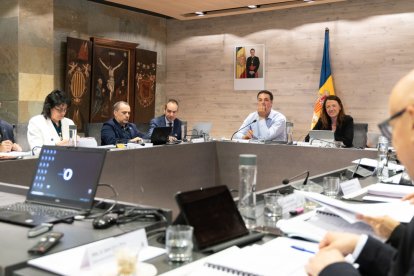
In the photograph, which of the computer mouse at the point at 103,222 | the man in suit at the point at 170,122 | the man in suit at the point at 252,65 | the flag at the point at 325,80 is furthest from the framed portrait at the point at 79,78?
the computer mouse at the point at 103,222

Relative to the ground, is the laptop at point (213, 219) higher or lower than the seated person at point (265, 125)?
lower

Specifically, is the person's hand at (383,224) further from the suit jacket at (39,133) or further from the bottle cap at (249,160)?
the suit jacket at (39,133)

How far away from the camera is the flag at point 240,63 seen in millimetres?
8492

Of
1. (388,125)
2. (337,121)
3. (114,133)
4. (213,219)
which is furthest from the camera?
(337,121)

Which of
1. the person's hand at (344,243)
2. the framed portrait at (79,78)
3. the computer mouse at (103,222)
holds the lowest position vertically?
the computer mouse at (103,222)

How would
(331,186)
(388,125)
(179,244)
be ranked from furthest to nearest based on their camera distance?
(331,186)
(179,244)
(388,125)

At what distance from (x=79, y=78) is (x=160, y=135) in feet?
10.1

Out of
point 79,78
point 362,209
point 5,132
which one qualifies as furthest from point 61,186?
point 79,78

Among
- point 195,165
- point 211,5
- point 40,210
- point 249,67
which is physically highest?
point 211,5

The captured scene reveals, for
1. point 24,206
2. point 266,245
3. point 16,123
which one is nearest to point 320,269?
point 266,245

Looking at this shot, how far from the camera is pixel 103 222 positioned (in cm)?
→ 172

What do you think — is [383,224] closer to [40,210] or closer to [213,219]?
[213,219]

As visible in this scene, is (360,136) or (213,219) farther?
(360,136)

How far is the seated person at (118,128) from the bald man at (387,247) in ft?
13.8
